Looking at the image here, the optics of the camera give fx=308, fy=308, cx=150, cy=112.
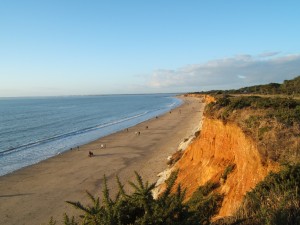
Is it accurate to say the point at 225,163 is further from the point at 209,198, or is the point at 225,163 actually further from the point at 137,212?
the point at 137,212

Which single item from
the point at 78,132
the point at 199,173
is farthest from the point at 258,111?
the point at 78,132

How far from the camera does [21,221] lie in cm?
1955

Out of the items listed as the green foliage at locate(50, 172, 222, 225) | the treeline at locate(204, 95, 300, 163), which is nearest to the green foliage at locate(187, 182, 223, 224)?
the green foliage at locate(50, 172, 222, 225)

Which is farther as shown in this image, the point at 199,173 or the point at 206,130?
the point at 206,130

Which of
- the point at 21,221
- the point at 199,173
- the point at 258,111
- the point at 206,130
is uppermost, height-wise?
the point at 258,111

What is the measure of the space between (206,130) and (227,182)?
8079mm

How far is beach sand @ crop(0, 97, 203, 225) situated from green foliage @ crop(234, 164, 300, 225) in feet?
48.9

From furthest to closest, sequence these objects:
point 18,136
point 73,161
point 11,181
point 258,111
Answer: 1. point 18,136
2. point 73,161
3. point 11,181
4. point 258,111

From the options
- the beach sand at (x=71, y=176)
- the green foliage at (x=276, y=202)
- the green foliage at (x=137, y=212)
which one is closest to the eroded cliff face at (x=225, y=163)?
the green foliage at (x=276, y=202)

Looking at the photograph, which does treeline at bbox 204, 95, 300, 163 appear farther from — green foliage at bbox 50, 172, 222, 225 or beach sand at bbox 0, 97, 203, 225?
beach sand at bbox 0, 97, 203, 225

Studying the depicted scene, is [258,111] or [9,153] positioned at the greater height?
[258,111]

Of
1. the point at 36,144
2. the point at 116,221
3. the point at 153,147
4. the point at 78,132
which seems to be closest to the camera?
the point at 116,221

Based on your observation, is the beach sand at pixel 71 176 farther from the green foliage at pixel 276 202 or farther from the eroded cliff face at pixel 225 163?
the green foliage at pixel 276 202

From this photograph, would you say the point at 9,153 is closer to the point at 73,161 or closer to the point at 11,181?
the point at 73,161
